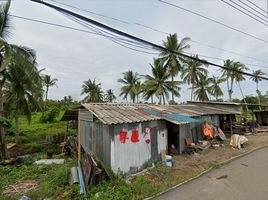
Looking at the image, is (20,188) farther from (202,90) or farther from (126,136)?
(202,90)

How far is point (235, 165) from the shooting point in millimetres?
9984

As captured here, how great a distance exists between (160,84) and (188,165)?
717 inches

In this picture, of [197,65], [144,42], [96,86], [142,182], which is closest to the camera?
[144,42]

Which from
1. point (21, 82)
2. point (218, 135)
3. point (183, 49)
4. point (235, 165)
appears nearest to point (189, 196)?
point (235, 165)

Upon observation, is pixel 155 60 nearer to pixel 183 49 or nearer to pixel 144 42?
pixel 183 49

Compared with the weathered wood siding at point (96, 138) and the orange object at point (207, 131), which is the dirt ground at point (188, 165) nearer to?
the orange object at point (207, 131)

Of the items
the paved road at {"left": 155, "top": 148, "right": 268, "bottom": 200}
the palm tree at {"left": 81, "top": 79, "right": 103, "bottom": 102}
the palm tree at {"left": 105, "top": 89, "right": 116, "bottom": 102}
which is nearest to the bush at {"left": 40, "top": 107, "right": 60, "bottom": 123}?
the palm tree at {"left": 81, "top": 79, "right": 103, "bottom": 102}

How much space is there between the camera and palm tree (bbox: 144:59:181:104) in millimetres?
27109

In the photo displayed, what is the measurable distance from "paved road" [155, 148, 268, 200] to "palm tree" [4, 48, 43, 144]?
37.8 ft

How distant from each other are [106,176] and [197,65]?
89.2 feet

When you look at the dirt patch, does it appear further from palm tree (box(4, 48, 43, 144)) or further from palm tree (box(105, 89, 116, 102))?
palm tree (box(105, 89, 116, 102))

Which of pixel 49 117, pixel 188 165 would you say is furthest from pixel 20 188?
pixel 49 117

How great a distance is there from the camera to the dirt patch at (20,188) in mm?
7789

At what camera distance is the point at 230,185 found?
759 cm
